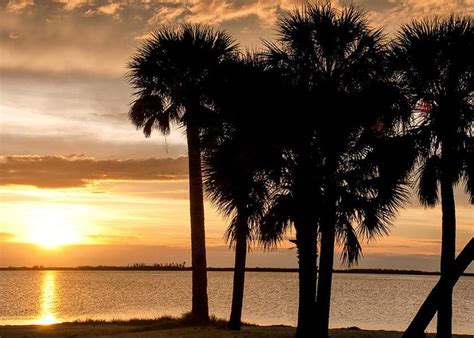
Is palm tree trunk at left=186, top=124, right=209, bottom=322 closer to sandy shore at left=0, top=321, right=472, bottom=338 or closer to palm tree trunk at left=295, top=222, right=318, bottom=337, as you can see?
sandy shore at left=0, top=321, right=472, bottom=338

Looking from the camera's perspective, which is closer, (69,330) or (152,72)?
(69,330)

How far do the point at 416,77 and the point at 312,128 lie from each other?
4172 millimetres

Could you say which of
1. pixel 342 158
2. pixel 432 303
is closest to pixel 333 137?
pixel 342 158

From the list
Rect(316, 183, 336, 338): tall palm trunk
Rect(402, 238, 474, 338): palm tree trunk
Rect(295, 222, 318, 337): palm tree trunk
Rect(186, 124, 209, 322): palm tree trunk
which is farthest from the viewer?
Rect(186, 124, 209, 322): palm tree trunk

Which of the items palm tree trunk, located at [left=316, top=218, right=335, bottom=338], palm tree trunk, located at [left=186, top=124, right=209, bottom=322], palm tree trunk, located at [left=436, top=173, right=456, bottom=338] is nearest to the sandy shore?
palm tree trunk, located at [left=186, top=124, right=209, bottom=322]

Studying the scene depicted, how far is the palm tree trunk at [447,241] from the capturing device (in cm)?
2345

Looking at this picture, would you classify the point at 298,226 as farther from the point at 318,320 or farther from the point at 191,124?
the point at 191,124

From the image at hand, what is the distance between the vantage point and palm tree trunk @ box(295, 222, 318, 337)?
24.3 meters

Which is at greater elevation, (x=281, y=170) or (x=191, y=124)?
(x=191, y=124)

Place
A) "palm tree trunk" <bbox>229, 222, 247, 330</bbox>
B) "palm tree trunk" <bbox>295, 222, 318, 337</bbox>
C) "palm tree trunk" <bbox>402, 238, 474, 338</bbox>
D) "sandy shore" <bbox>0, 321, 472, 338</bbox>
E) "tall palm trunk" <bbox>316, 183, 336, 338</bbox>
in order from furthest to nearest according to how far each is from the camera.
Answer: "palm tree trunk" <bbox>229, 222, 247, 330</bbox> < "sandy shore" <bbox>0, 321, 472, 338</bbox> < "palm tree trunk" <bbox>295, 222, 318, 337</bbox> < "tall palm trunk" <bbox>316, 183, 336, 338</bbox> < "palm tree trunk" <bbox>402, 238, 474, 338</bbox>

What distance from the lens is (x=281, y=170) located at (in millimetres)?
24516

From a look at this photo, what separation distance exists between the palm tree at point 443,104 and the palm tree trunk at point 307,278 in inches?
169

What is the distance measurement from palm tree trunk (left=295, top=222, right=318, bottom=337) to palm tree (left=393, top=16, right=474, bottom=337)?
4285mm

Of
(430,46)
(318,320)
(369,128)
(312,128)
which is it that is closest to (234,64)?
(312,128)
